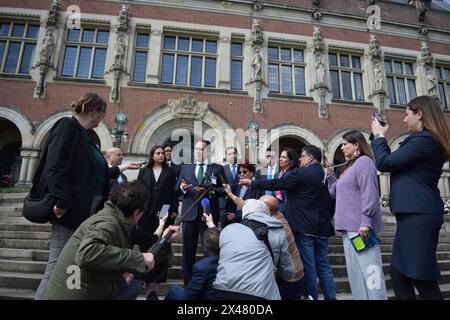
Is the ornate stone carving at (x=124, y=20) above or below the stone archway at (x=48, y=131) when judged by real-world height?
above

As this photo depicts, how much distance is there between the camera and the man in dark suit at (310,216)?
339 cm

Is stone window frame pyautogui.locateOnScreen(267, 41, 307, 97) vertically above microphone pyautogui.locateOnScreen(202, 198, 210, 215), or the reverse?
stone window frame pyautogui.locateOnScreen(267, 41, 307, 97)

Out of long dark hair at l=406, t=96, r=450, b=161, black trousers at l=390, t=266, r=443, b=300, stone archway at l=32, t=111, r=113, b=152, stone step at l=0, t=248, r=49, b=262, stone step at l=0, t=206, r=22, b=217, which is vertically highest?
stone archway at l=32, t=111, r=113, b=152

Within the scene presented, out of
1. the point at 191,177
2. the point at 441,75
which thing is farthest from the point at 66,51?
the point at 441,75

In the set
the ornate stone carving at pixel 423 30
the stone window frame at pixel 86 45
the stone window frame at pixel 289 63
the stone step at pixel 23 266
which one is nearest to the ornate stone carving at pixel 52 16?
the stone window frame at pixel 86 45

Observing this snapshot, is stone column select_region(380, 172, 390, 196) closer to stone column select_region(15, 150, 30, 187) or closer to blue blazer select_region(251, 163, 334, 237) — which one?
blue blazer select_region(251, 163, 334, 237)

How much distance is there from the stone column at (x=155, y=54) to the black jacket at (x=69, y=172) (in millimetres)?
10032

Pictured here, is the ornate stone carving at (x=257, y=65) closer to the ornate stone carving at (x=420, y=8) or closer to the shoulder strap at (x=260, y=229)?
the ornate stone carving at (x=420, y=8)

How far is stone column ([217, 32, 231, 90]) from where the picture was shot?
40.5 ft

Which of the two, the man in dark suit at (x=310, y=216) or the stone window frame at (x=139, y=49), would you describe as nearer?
the man in dark suit at (x=310, y=216)

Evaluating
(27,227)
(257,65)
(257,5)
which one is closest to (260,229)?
(27,227)

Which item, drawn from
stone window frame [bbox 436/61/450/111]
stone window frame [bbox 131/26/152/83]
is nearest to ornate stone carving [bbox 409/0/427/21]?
stone window frame [bbox 436/61/450/111]

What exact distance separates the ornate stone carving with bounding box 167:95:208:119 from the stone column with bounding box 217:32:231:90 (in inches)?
52.0
